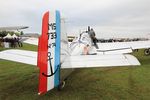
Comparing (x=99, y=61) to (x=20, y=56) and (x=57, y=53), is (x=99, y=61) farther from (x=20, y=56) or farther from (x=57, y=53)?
(x=20, y=56)

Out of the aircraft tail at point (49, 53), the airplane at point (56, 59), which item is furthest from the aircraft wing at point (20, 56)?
the aircraft tail at point (49, 53)

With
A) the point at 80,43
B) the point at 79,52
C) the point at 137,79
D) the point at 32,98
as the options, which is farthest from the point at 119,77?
the point at 32,98

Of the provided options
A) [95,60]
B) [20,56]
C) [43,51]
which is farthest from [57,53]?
[20,56]

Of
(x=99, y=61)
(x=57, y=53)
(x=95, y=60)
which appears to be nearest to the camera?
(x=57, y=53)

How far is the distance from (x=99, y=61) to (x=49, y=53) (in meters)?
1.24

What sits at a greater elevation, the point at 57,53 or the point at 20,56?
the point at 57,53

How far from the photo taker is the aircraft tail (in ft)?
17.0

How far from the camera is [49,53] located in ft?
17.7

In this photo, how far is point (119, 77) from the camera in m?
8.61

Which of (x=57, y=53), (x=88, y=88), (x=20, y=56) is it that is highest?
(x=57, y=53)

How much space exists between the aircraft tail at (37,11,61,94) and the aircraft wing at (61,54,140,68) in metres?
0.35

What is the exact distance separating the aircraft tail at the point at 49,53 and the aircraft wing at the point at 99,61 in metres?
0.35

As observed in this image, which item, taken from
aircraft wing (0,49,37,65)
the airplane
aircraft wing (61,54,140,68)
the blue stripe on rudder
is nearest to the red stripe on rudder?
the airplane

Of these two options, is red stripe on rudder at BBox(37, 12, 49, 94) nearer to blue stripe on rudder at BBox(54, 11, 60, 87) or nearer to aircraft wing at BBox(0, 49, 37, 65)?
blue stripe on rudder at BBox(54, 11, 60, 87)
